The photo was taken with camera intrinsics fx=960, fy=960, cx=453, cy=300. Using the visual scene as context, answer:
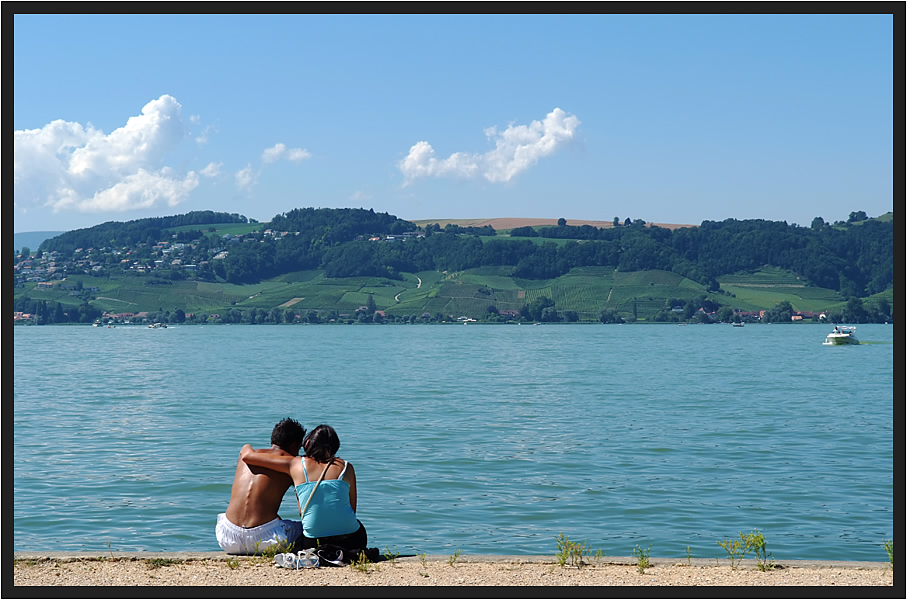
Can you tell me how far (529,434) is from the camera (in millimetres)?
28594

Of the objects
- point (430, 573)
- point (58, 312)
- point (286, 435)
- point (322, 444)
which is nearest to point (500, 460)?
point (286, 435)

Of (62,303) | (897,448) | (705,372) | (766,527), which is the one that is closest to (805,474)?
(766,527)

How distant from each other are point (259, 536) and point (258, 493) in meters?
0.44

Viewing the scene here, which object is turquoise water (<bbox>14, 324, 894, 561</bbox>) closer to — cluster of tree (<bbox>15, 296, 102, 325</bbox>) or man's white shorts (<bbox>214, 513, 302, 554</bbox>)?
man's white shorts (<bbox>214, 513, 302, 554</bbox>)

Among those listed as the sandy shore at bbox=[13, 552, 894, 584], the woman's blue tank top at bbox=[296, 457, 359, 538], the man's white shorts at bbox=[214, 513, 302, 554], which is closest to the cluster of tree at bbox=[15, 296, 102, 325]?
the man's white shorts at bbox=[214, 513, 302, 554]

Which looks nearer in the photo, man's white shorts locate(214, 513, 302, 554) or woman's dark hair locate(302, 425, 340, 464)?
woman's dark hair locate(302, 425, 340, 464)

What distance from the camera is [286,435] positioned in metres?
9.91

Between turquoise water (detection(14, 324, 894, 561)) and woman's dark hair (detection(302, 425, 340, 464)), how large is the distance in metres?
4.14

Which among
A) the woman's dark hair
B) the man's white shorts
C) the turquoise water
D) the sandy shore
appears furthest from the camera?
the turquoise water

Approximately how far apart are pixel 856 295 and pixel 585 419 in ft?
597

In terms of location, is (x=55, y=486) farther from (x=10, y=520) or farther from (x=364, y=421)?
(x=364, y=421)

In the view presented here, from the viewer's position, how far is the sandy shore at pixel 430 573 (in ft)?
27.9

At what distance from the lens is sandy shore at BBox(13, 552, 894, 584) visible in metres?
8.49

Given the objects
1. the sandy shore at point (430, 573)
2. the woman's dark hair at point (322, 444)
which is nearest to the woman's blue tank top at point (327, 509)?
the woman's dark hair at point (322, 444)
